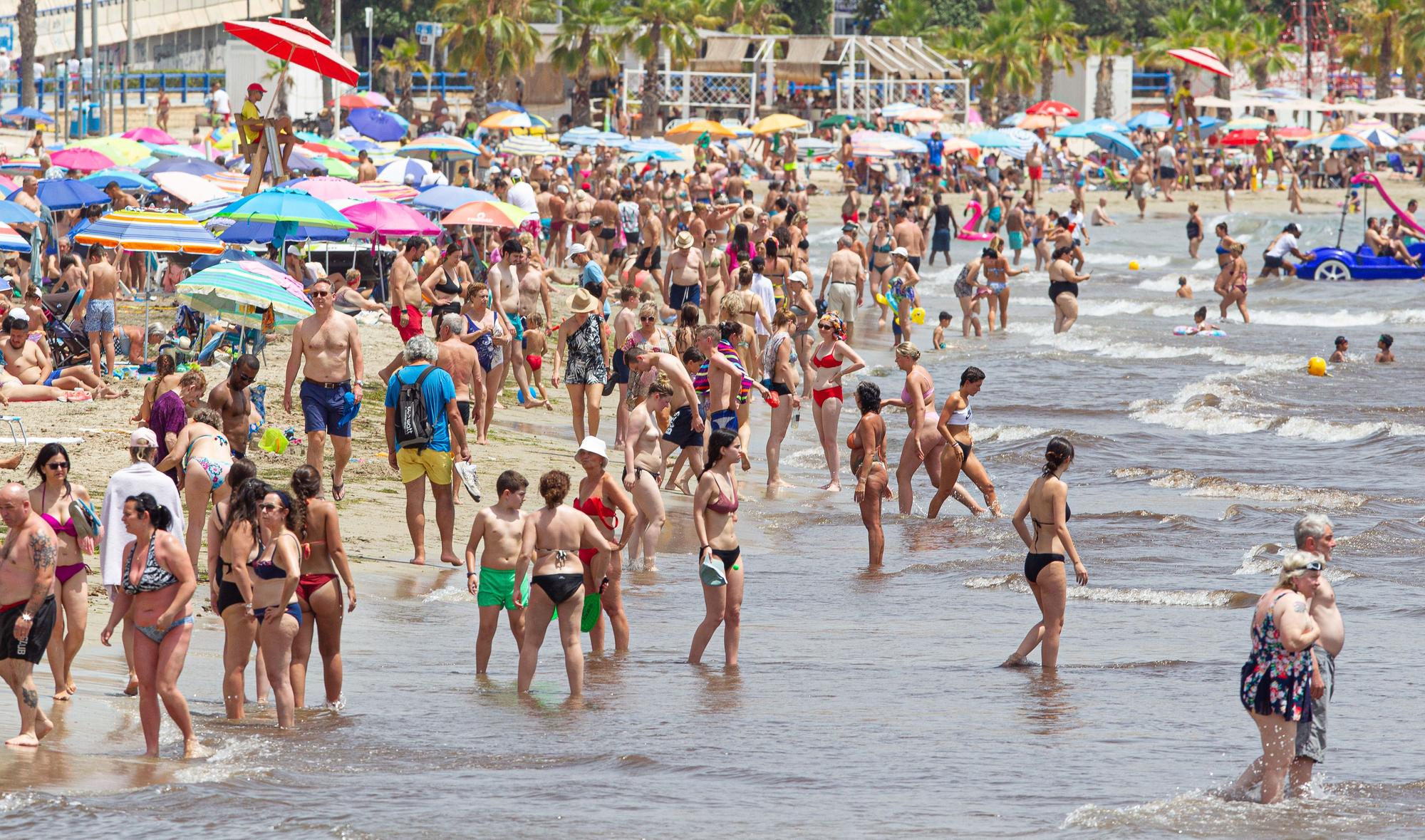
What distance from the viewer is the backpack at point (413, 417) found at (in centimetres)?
1066

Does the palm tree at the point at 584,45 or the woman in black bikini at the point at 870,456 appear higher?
the palm tree at the point at 584,45

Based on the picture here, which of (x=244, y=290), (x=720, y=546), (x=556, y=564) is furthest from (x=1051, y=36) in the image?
(x=556, y=564)

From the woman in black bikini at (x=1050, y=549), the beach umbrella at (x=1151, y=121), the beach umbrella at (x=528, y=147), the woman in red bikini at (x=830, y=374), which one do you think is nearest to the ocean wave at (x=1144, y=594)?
the woman in black bikini at (x=1050, y=549)

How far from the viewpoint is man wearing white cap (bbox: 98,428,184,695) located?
25.4 ft

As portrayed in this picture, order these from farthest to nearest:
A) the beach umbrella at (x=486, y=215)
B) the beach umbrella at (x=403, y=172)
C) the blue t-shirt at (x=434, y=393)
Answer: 1. the beach umbrella at (x=403, y=172)
2. the beach umbrella at (x=486, y=215)
3. the blue t-shirt at (x=434, y=393)

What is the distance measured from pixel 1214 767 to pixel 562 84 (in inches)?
2021

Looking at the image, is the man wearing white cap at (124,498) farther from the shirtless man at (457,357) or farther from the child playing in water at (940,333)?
the child playing in water at (940,333)

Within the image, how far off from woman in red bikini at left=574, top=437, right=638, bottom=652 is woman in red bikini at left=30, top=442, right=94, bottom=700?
2.27m

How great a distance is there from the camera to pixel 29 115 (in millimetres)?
38281

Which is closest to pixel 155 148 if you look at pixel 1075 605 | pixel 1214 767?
pixel 1075 605

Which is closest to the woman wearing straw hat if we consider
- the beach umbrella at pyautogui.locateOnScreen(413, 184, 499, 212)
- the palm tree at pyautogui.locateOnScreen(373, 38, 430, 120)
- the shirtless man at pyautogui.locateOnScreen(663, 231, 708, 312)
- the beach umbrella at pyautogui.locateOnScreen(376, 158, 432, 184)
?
the shirtless man at pyautogui.locateOnScreen(663, 231, 708, 312)

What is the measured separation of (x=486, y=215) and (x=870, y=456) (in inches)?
374

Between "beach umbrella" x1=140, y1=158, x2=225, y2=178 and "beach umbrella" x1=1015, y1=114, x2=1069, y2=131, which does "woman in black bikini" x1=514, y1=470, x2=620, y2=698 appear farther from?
"beach umbrella" x1=1015, y1=114, x2=1069, y2=131

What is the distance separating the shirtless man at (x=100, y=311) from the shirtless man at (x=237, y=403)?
611 centimetres
